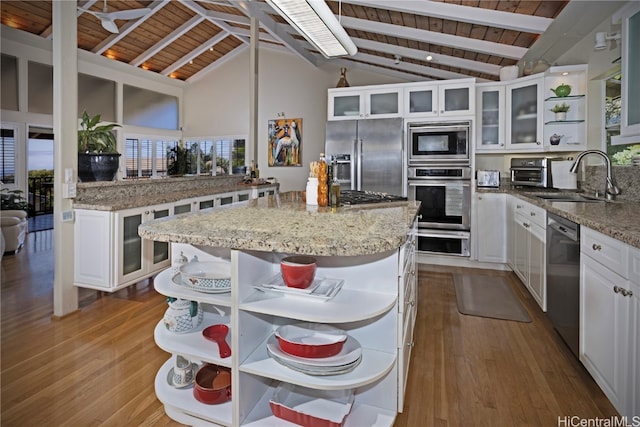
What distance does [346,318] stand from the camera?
1396 mm

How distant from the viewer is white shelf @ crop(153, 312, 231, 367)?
1.55 meters

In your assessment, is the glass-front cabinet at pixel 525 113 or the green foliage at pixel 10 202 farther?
the green foliage at pixel 10 202

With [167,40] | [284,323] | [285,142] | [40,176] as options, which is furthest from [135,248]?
[40,176]

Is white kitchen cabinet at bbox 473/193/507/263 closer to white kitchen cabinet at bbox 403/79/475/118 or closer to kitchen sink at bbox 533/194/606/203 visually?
kitchen sink at bbox 533/194/606/203

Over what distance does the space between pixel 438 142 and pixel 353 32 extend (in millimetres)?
2120

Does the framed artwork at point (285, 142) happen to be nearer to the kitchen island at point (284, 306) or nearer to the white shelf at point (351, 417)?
the kitchen island at point (284, 306)

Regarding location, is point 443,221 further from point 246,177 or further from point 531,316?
point 246,177

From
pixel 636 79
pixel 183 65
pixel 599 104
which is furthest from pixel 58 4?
pixel 183 65

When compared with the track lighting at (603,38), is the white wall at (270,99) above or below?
above

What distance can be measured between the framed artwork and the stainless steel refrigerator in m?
3.00

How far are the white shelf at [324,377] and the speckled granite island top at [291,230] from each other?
19.5 inches

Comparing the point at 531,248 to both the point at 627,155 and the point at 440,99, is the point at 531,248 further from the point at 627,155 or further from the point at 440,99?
the point at 440,99

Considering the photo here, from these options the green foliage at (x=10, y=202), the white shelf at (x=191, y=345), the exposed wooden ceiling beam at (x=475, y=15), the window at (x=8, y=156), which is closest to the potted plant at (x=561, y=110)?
the exposed wooden ceiling beam at (x=475, y=15)

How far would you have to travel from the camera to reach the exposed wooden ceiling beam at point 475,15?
3.36 m
